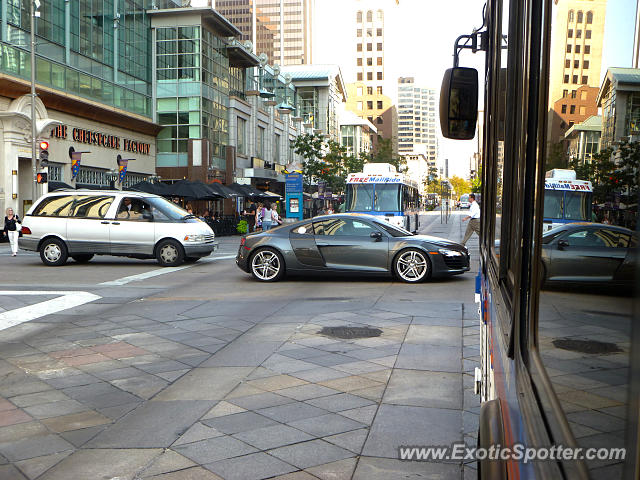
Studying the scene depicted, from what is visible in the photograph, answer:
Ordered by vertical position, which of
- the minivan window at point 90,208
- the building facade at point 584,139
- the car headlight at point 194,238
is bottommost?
the car headlight at point 194,238

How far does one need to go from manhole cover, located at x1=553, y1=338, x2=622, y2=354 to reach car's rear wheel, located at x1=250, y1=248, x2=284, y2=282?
1265 cm

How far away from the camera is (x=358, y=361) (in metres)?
6.54

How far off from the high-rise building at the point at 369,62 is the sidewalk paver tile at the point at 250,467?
156m

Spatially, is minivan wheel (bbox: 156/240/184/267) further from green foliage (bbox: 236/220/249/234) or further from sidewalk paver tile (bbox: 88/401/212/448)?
green foliage (bbox: 236/220/249/234)

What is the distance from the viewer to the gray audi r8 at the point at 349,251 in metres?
13.1

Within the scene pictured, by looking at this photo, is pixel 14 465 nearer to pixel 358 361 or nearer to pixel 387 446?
pixel 387 446

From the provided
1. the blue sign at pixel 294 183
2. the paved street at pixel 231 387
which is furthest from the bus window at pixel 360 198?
the paved street at pixel 231 387

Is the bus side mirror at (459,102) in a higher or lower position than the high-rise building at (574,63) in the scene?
higher

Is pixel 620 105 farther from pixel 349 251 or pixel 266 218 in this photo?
pixel 266 218

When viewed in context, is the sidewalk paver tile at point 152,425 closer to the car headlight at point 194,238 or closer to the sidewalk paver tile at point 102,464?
the sidewalk paver tile at point 102,464

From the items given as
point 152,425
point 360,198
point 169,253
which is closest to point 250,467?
point 152,425

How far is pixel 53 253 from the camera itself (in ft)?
56.0

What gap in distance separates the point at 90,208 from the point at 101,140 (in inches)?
864

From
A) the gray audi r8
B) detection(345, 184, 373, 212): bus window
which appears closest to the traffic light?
detection(345, 184, 373, 212): bus window
